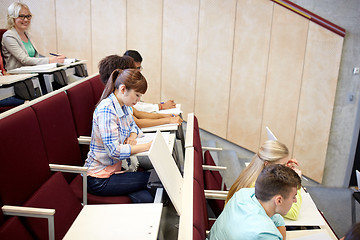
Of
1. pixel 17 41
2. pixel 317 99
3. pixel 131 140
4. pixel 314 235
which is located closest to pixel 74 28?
pixel 17 41

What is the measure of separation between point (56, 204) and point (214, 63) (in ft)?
6.76

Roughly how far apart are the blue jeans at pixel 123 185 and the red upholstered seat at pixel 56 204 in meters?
0.09

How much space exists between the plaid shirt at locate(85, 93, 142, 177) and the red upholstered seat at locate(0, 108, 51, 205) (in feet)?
0.63

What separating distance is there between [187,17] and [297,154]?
5.16 feet

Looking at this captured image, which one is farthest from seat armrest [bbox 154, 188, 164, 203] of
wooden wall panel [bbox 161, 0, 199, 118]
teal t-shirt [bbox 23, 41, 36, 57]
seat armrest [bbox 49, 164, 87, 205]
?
wooden wall panel [bbox 161, 0, 199, 118]

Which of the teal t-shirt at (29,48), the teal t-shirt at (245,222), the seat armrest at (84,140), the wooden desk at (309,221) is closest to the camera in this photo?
the teal t-shirt at (245,222)

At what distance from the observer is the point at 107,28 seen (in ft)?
9.84

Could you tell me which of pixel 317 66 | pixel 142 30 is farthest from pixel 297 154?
pixel 142 30

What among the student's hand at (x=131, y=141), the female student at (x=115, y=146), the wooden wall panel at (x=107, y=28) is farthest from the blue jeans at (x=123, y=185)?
the wooden wall panel at (x=107, y=28)

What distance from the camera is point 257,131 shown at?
314 cm

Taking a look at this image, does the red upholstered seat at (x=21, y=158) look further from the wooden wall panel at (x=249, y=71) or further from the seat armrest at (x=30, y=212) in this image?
the wooden wall panel at (x=249, y=71)

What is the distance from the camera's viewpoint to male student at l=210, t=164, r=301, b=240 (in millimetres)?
1046

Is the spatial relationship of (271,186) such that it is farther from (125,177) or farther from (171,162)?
(125,177)

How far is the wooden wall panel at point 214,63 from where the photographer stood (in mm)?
2902
